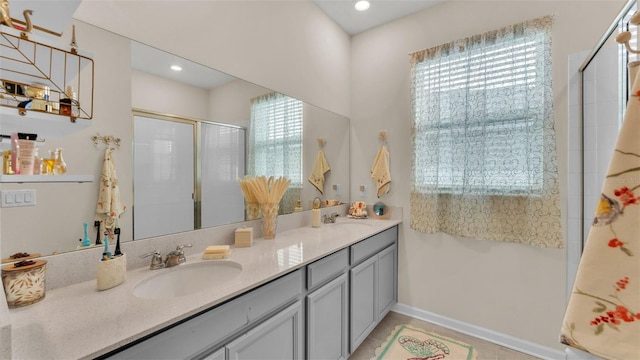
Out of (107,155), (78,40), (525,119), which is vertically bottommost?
(107,155)

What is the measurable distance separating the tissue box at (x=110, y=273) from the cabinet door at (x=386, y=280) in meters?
1.73

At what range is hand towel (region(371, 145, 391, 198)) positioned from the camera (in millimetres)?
2469

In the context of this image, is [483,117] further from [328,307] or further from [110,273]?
[110,273]

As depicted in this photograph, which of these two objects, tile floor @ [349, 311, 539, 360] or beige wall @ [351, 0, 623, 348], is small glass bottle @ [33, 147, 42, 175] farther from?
beige wall @ [351, 0, 623, 348]

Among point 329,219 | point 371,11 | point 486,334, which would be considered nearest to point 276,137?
point 329,219

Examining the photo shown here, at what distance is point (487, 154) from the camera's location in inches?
76.9

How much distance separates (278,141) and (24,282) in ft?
4.82

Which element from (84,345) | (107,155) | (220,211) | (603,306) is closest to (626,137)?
(603,306)

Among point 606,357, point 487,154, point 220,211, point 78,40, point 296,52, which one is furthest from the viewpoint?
point 296,52

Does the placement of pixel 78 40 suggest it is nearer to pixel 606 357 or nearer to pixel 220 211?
pixel 220 211

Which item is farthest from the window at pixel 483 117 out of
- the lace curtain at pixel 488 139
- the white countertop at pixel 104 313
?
the white countertop at pixel 104 313

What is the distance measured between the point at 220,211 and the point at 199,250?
0.26 meters

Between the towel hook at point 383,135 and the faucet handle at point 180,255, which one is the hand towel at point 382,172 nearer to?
the towel hook at point 383,135

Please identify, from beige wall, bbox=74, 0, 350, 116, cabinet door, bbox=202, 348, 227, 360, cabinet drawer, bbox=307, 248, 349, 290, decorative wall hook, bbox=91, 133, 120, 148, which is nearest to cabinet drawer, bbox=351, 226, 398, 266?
cabinet drawer, bbox=307, 248, 349, 290
